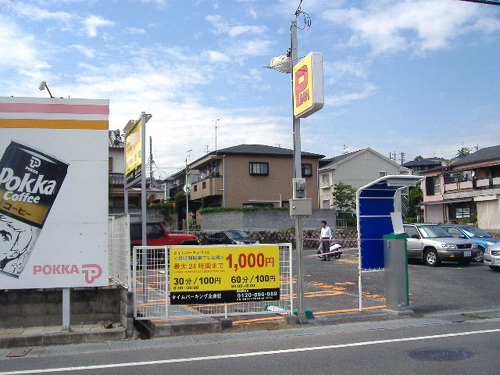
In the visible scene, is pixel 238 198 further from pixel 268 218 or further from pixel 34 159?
pixel 34 159

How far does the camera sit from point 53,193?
24.5 ft

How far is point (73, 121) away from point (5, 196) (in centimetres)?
156

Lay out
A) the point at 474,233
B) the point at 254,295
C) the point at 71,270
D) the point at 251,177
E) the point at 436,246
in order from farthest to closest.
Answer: the point at 251,177
the point at 474,233
the point at 436,246
the point at 254,295
the point at 71,270

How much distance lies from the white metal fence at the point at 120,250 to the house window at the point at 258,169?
31.3 m

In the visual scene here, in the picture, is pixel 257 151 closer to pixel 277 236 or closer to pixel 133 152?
pixel 277 236

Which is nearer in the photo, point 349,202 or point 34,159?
point 34,159

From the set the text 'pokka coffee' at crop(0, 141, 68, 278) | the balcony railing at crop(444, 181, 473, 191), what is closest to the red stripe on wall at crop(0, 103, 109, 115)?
the text 'pokka coffee' at crop(0, 141, 68, 278)

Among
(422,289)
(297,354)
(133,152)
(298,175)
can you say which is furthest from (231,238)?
(297,354)

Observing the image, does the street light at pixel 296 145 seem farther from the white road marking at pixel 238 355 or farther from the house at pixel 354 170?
the house at pixel 354 170

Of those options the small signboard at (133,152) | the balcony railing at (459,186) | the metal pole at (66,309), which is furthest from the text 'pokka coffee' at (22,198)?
the balcony railing at (459,186)

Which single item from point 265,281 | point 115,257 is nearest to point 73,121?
point 115,257

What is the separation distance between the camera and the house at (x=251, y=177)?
3978cm

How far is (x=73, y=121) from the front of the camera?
7.55 metres

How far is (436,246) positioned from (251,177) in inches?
976
